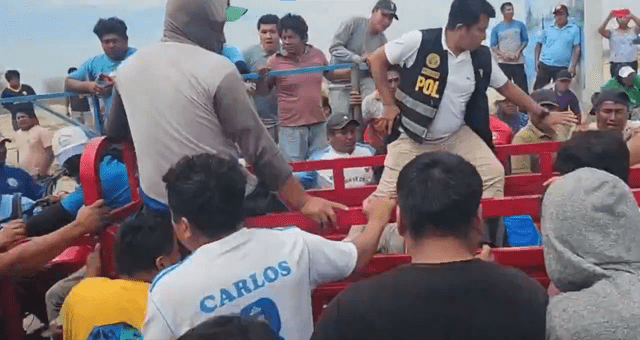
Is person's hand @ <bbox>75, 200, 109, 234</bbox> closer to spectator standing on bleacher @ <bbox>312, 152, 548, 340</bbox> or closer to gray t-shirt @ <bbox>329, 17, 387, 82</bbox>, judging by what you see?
spectator standing on bleacher @ <bbox>312, 152, 548, 340</bbox>

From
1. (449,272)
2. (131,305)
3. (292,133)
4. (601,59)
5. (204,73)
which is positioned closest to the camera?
(449,272)

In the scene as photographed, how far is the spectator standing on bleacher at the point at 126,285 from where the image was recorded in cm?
244

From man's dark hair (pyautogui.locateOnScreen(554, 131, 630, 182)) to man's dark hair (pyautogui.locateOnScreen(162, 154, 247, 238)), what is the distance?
1162 millimetres

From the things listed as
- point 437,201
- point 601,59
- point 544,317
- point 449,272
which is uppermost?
point 437,201

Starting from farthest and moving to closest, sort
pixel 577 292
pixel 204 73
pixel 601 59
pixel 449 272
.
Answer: pixel 601 59 → pixel 204 73 → pixel 577 292 → pixel 449 272

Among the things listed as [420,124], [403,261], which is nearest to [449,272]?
[403,261]

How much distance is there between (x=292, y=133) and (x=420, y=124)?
2583 millimetres

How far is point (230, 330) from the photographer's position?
135 centimetres

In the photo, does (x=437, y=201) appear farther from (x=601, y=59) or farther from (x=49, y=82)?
(x=601, y=59)

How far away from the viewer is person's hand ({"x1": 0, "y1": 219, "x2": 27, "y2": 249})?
276 centimetres

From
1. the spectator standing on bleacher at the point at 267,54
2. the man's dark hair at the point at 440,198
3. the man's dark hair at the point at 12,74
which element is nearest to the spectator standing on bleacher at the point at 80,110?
the man's dark hair at the point at 12,74

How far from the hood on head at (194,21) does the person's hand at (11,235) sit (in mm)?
855

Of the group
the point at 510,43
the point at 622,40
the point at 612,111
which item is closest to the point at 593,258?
the point at 612,111

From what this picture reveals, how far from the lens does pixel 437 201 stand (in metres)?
1.77
